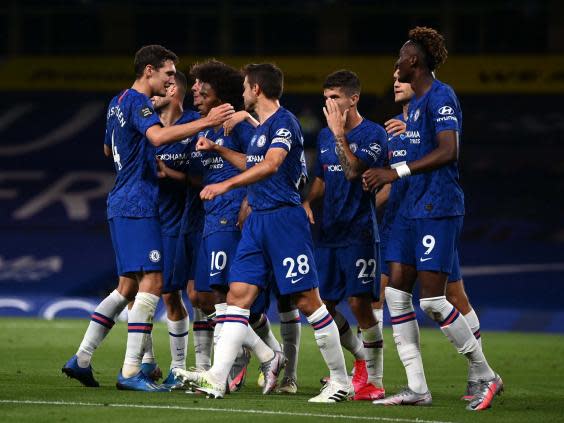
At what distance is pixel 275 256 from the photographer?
26.2ft

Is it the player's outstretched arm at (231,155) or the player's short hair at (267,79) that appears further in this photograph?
the player's outstretched arm at (231,155)

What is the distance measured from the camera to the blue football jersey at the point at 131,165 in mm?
8703

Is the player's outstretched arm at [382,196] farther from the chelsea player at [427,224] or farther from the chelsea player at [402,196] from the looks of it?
the chelsea player at [427,224]

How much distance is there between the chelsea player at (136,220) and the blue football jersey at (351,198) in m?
1.29

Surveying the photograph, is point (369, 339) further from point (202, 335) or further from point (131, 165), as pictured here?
point (131, 165)

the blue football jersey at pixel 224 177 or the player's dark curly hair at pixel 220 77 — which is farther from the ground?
the player's dark curly hair at pixel 220 77

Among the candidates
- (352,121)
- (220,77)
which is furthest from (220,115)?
(352,121)

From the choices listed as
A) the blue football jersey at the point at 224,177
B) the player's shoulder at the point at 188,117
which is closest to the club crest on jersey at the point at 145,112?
the blue football jersey at the point at 224,177

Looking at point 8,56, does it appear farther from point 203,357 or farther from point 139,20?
point 203,357

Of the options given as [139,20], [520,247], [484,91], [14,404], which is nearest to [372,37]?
[484,91]

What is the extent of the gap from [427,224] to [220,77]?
214 cm

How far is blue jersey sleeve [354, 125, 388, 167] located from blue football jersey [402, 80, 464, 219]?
33.9 inches

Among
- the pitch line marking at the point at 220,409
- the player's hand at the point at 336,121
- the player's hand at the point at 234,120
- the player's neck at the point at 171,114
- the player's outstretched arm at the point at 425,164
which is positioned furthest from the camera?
the player's neck at the point at 171,114

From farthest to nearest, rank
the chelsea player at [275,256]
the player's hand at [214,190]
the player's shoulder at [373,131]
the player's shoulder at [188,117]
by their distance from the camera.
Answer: the player's shoulder at [188,117], the player's shoulder at [373,131], the chelsea player at [275,256], the player's hand at [214,190]
